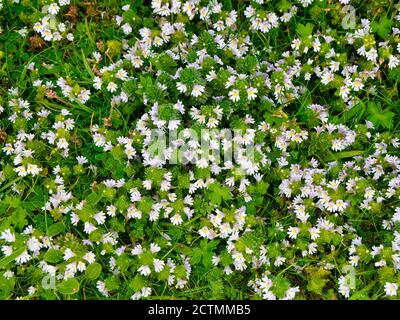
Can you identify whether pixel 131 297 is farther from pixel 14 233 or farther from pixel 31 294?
pixel 14 233

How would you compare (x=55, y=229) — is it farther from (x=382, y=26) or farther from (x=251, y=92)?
(x=382, y=26)

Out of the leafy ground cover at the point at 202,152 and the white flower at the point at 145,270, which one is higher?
the leafy ground cover at the point at 202,152

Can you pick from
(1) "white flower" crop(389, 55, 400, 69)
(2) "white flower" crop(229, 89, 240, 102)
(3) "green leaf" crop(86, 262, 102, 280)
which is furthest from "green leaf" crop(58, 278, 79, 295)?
(1) "white flower" crop(389, 55, 400, 69)

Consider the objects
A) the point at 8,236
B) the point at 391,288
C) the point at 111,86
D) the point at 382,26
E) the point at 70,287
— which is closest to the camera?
the point at 391,288

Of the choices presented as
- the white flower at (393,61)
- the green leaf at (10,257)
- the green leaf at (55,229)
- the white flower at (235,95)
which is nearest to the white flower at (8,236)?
the green leaf at (10,257)

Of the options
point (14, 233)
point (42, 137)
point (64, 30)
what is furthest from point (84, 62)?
point (14, 233)

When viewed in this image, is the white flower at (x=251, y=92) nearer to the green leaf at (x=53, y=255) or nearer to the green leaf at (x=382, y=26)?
the green leaf at (x=382, y=26)

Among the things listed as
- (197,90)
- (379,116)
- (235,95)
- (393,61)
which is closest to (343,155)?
(379,116)

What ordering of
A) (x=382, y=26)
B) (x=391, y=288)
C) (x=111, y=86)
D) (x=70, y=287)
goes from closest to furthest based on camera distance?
(x=391, y=288) < (x=70, y=287) < (x=111, y=86) < (x=382, y=26)
